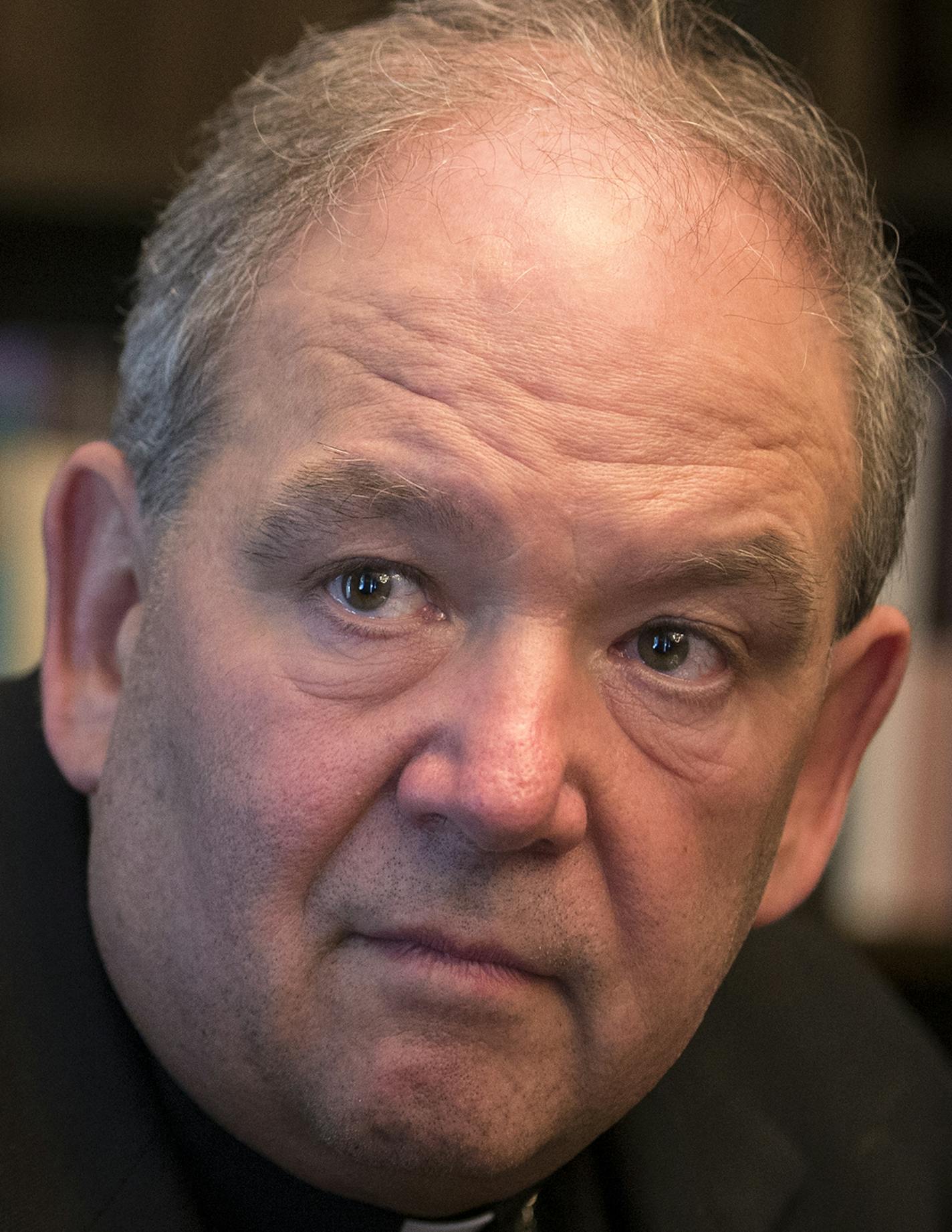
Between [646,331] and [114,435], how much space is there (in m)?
0.54

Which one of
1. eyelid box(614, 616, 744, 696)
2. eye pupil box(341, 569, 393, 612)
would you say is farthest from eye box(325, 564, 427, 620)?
eyelid box(614, 616, 744, 696)

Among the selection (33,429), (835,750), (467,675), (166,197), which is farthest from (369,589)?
(33,429)

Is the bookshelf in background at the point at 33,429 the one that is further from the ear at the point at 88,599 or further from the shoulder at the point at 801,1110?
the shoulder at the point at 801,1110

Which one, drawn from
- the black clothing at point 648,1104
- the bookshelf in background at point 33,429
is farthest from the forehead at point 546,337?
the bookshelf in background at point 33,429

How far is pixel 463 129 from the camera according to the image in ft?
3.79

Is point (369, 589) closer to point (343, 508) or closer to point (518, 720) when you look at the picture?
point (343, 508)

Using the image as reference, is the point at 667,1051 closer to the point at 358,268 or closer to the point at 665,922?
the point at 665,922

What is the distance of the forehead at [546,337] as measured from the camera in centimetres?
106

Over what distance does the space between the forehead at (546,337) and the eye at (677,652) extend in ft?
0.34

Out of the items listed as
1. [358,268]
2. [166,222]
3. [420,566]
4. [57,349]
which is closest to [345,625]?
[420,566]

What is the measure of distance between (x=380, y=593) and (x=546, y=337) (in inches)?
9.0

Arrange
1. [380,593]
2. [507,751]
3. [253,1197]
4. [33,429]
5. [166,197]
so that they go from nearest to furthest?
[507,751] → [380,593] → [253,1197] → [166,197] → [33,429]

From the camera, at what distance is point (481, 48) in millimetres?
1258

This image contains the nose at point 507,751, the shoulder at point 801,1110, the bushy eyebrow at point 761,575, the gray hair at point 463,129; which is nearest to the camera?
the nose at point 507,751
